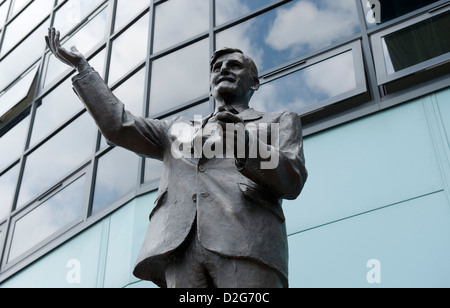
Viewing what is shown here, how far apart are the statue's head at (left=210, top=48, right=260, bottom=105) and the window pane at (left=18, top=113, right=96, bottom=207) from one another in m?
8.07

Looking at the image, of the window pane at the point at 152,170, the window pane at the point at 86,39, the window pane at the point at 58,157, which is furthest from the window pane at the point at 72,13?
the window pane at the point at 152,170

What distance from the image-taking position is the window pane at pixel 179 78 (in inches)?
422

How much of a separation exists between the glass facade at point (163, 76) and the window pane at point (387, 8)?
15 mm

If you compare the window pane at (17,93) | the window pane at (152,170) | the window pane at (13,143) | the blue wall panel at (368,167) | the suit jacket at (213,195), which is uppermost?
the window pane at (17,93)

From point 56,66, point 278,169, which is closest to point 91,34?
point 56,66

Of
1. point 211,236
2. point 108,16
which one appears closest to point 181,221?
point 211,236

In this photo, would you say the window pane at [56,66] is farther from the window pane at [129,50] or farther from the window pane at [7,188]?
the window pane at [7,188]

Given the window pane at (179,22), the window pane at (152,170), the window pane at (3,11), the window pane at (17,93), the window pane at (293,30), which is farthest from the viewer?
the window pane at (3,11)

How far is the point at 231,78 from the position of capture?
11.7ft

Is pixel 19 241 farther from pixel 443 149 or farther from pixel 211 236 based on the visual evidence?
pixel 211 236

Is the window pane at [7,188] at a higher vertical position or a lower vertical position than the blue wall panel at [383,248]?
higher

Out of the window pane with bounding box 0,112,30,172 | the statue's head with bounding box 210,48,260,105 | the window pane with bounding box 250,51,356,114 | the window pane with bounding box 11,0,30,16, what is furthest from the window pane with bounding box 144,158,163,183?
the window pane with bounding box 11,0,30,16

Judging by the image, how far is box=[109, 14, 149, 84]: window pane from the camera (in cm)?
1191

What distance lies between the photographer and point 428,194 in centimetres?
741
